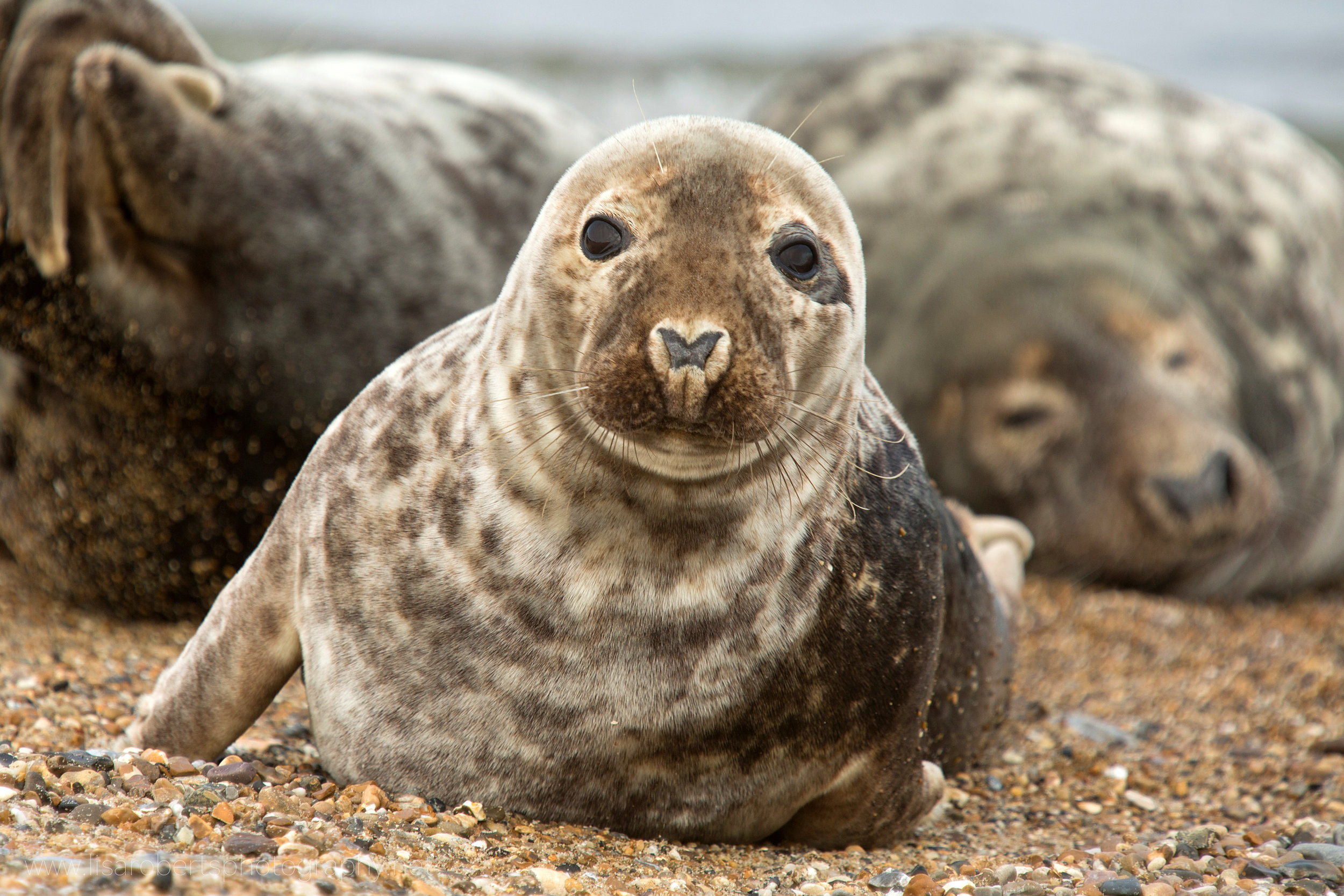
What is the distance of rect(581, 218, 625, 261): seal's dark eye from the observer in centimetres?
206

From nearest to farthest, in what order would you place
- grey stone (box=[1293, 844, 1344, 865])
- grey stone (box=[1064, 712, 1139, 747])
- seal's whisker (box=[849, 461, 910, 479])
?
seal's whisker (box=[849, 461, 910, 479]), grey stone (box=[1293, 844, 1344, 865]), grey stone (box=[1064, 712, 1139, 747])

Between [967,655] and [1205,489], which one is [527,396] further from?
[1205,489]

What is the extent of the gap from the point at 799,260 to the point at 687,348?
0.31 metres

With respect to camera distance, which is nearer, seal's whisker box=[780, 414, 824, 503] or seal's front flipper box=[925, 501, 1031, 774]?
seal's whisker box=[780, 414, 824, 503]

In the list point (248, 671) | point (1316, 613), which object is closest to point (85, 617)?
point (248, 671)

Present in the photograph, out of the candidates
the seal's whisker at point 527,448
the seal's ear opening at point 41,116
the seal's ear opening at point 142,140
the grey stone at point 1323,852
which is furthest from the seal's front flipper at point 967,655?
the seal's ear opening at point 41,116

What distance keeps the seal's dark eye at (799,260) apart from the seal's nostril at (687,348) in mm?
244

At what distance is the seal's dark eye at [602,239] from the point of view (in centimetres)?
206

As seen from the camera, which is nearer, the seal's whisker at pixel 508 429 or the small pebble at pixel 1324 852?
the seal's whisker at pixel 508 429

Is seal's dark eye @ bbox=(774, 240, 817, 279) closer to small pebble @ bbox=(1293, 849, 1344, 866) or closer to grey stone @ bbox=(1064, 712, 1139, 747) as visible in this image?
small pebble @ bbox=(1293, 849, 1344, 866)

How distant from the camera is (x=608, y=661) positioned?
7.47 ft

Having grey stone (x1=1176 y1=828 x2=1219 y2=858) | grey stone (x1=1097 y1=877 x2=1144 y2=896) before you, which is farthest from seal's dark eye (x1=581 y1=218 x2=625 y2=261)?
grey stone (x1=1176 y1=828 x2=1219 y2=858)

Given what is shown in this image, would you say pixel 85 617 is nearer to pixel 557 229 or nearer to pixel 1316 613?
pixel 557 229

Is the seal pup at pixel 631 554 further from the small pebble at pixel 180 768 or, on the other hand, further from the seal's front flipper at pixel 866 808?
the small pebble at pixel 180 768
